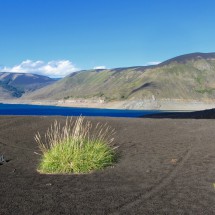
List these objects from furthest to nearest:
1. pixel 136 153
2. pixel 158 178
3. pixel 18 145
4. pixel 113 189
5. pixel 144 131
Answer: pixel 144 131
pixel 18 145
pixel 136 153
pixel 158 178
pixel 113 189

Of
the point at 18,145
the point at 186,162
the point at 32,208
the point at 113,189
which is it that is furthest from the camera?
the point at 18,145

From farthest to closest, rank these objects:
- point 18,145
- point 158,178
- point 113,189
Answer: point 18,145, point 158,178, point 113,189

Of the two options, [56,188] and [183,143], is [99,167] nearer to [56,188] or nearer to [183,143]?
[56,188]

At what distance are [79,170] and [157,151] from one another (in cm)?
534

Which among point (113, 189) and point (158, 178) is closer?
point (113, 189)

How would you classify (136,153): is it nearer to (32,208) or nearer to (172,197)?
(172,197)

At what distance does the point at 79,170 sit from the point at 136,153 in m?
4.57

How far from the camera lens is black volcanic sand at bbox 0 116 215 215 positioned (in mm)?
8320

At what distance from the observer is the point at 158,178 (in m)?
11.3

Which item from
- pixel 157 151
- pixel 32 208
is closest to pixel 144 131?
pixel 157 151

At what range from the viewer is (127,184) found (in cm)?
1065

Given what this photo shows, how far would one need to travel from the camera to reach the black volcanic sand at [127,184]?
832cm

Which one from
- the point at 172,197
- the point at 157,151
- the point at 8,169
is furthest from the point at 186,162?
the point at 8,169

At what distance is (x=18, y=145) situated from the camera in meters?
19.4
